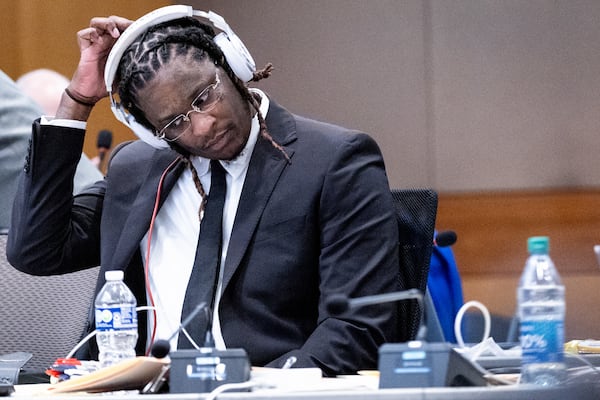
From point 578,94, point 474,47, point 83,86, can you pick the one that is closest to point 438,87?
point 474,47

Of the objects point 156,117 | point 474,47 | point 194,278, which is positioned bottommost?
point 194,278

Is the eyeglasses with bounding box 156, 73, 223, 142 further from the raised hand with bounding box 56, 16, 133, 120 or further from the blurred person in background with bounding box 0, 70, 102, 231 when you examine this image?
the blurred person in background with bounding box 0, 70, 102, 231

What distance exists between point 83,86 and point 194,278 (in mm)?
479

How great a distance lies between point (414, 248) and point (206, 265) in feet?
1.33

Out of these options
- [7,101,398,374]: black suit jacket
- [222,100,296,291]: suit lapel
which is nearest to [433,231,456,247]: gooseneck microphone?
[7,101,398,374]: black suit jacket

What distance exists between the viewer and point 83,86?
6.94 ft

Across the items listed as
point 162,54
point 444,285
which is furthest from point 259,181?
point 444,285

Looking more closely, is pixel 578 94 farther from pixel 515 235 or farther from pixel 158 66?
pixel 158 66

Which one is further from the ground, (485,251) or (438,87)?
(438,87)

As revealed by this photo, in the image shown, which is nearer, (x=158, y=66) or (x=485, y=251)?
(x=158, y=66)

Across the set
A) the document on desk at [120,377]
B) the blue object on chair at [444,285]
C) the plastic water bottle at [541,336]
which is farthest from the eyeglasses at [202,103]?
the blue object on chair at [444,285]

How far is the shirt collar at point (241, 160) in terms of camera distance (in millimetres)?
2014

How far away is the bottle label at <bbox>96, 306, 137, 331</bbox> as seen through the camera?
5.55ft

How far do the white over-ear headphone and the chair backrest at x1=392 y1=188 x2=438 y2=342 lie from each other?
1.34 feet
